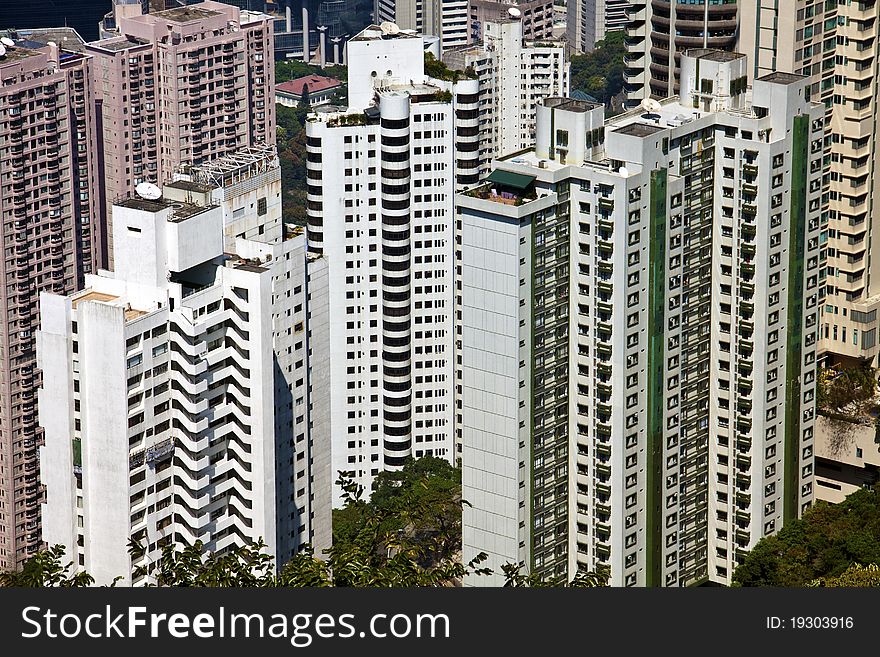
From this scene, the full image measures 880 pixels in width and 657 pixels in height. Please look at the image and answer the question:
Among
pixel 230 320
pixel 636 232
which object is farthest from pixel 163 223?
pixel 636 232

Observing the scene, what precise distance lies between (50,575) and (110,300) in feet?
60.4

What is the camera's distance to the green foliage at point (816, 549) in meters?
167

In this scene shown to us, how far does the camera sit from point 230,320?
151 m

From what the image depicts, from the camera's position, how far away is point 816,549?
557ft

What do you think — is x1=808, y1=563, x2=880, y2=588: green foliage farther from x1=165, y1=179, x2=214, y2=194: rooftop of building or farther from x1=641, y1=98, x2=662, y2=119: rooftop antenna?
x1=165, y1=179, x2=214, y2=194: rooftop of building

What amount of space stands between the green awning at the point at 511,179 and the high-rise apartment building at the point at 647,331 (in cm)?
16

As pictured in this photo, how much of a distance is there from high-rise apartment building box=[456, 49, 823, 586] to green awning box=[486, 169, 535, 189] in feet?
0.53

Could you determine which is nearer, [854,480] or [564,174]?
[564,174]

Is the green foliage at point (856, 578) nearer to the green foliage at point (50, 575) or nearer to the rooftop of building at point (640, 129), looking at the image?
the rooftop of building at point (640, 129)

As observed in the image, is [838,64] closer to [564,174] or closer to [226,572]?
[564,174]

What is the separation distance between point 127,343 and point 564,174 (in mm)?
32959

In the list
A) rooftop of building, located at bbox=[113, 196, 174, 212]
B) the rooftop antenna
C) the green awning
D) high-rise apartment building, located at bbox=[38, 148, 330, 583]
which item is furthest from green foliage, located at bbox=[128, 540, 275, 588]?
the rooftop antenna

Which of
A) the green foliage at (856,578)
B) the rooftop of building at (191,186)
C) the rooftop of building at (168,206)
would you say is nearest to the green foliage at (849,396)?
the green foliage at (856,578)

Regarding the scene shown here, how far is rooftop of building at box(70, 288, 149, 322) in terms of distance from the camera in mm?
147875
